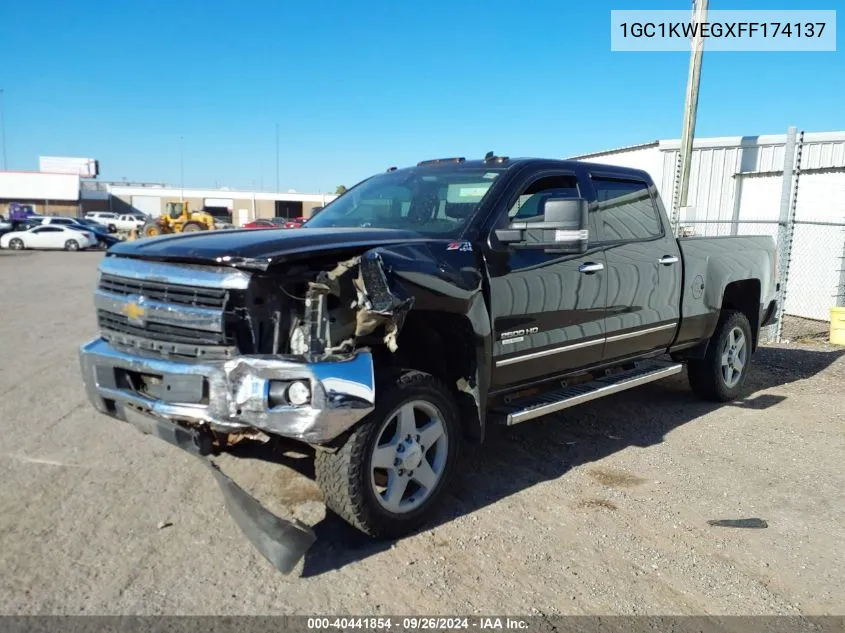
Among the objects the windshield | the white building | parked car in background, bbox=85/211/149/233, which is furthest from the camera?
the white building

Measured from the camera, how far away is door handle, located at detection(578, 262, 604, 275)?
4.66 m

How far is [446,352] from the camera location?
4.04m

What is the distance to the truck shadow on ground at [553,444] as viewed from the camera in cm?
367

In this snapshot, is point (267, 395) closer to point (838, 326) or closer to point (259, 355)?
point (259, 355)

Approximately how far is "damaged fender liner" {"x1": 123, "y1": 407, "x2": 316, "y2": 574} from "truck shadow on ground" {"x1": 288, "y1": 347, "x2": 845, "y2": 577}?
229 millimetres

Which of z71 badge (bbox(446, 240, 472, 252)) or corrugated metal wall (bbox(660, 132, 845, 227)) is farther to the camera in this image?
corrugated metal wall (bbox(660, 132, 845, 227))

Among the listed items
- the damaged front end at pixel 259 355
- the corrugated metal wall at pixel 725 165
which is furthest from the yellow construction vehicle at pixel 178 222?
the damaged front end at pixel 259 355

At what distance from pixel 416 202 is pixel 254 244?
1529 mm

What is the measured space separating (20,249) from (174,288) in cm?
3456

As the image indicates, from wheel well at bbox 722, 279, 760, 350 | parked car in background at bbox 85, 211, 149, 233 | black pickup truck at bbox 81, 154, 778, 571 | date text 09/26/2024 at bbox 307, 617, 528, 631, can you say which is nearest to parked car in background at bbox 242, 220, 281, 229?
black pickup truck at bbox 81, 154, 778, 571

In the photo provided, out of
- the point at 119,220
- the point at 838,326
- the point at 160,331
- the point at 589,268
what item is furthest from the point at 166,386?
the point at 119,220

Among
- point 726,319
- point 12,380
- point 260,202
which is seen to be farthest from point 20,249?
point 260,202

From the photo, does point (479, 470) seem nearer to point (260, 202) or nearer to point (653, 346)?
point (653, 346)

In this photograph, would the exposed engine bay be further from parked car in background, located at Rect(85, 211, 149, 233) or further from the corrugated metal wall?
parked car in background, located at Rect(85, 211, 149, 233)
